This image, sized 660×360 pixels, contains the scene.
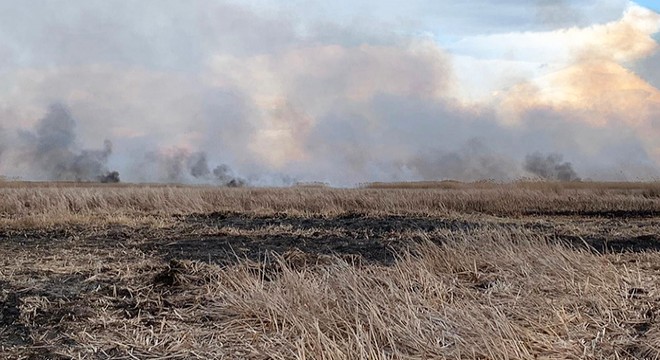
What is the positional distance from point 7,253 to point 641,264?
9.97m

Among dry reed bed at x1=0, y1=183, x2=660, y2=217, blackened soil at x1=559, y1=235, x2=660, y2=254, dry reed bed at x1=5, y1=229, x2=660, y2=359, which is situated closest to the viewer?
dry reed bed at x1=5, y1=229, x2=660, y2=359

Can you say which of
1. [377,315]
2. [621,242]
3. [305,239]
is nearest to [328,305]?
[377,315]

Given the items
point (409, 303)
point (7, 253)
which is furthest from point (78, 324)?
point (7, 253)

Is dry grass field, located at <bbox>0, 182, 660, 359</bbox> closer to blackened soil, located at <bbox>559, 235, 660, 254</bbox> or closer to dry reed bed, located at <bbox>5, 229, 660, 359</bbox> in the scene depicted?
dry reed bed, located at <bbox>5, 229, 660, 359</bbox>

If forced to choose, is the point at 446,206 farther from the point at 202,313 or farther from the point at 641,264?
the point at 202,313

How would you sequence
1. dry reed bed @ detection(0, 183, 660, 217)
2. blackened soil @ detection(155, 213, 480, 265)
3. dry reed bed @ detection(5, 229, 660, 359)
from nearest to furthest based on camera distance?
dry reed bed @ detection(5, 229, 660, 359), blackened soil @ detection(155, 213, 480, 265), dry reed bed @ detection(0, 183, 660, 217)

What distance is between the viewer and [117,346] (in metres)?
4.83

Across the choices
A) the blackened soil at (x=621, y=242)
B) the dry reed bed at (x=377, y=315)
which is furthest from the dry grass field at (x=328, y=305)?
the blackened soil at (x=621, y=242)

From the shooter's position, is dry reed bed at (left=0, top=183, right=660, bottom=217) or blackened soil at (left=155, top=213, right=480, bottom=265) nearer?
blackened soil at (left=155, top=213, right=480, bottom=265)

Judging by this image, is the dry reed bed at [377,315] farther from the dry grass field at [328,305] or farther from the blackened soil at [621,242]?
the blackened soil at [621,242]

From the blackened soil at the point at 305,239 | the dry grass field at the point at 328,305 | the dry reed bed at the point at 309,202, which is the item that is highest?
the dry grass field at the point at 328,305

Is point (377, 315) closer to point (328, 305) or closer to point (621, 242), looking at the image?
point (328, 305)

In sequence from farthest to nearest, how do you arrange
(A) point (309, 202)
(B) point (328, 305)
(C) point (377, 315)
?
1. (A) point (309, 202)
2. (B) point (328, 305)
3. (C) point (377, 315)

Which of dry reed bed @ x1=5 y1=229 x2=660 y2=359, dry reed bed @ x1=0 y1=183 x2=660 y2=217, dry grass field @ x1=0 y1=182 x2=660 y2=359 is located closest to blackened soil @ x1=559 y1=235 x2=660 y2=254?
dry grass field @ x1=0 y1=182 x2=660 y2=359
